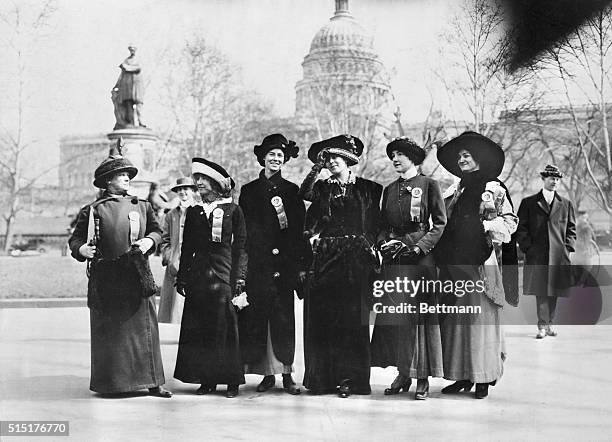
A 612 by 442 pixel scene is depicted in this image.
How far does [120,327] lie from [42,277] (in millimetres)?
6362

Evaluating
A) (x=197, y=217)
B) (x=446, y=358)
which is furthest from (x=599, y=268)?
(x=197, y=217)

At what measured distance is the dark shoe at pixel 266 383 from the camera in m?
5.14

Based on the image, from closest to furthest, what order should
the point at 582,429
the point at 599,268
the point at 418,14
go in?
the point at 582,429, the point at 418,14, the point at 599,268

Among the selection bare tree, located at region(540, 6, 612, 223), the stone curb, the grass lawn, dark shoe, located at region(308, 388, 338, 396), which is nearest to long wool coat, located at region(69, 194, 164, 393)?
dark shoe, located at region(308, 388, 338, 396)

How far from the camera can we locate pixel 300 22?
595 centimetres

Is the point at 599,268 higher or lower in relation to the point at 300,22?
lower

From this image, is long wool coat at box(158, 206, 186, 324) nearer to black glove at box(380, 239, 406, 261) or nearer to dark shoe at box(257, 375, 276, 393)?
dark shoe at box(257, 375, 276, 393)

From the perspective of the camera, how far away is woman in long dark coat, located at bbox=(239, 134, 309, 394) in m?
5.16

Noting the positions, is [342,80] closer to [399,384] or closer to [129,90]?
[129,90]

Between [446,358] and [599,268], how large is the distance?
12.7ft

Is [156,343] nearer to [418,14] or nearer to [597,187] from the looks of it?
[418,14]

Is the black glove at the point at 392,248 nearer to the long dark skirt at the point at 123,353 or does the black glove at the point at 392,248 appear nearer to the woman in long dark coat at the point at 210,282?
the woman in long dark coat at the point at 210,282

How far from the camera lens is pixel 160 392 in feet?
16.3

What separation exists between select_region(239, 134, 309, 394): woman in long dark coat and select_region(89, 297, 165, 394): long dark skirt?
0.62 m
